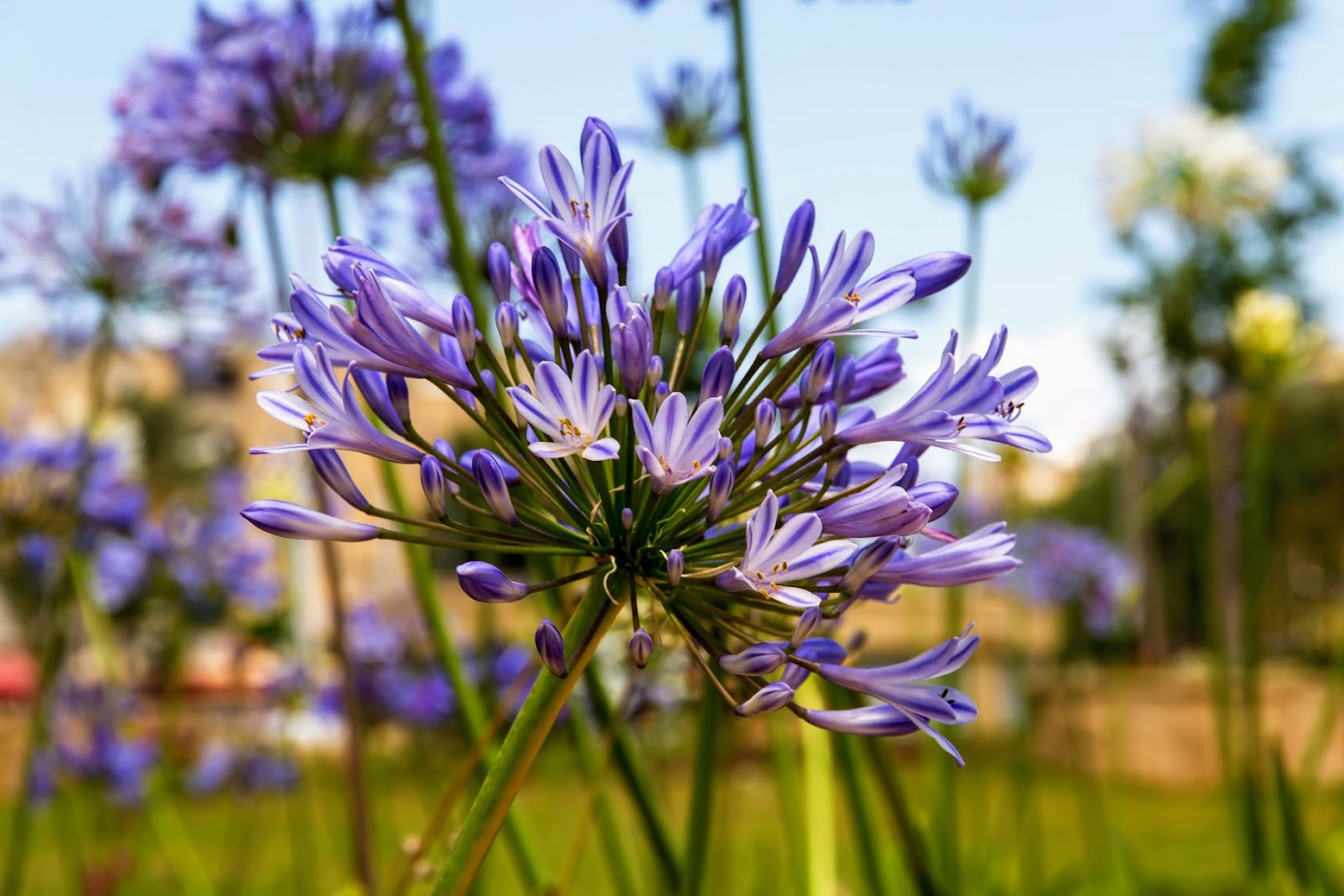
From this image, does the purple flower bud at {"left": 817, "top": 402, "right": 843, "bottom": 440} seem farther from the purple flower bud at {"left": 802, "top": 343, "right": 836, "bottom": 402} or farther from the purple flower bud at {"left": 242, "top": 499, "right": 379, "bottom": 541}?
the purple flower bud at {"left": 242, "top": 499, "right": 379, "bottom": 541}

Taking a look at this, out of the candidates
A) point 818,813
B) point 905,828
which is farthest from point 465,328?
point 818,813

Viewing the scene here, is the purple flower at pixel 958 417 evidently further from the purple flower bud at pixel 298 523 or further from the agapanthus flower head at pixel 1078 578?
the agapanthus flower head at pixel 1078 578

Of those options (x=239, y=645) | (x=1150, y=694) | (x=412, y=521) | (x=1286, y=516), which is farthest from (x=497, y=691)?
(x=1286, y=516)

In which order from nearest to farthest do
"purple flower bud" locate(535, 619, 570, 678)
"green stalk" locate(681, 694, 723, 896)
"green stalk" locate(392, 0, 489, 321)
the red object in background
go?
1. "purple flower bud" locate(535, 619, 570, 678)
2. "green stalk" locate(681, 694, 723, 896)
3. "green stalk" locate(392, 0, 489, 321)
4. the red object in background

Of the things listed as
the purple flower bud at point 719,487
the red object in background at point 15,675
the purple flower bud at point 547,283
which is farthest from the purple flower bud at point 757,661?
the red object in background at point 15,675

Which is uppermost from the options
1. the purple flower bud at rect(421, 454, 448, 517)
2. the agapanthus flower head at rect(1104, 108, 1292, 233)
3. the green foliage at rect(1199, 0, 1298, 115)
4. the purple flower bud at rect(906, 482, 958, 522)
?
the green foliage at rect(1199, 0, 1298, 115)

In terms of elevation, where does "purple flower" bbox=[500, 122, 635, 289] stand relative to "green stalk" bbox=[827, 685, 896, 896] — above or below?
above

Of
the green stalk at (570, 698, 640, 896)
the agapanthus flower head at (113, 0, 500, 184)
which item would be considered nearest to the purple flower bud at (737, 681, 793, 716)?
the green stalk at (570, 698, 640, 896)
